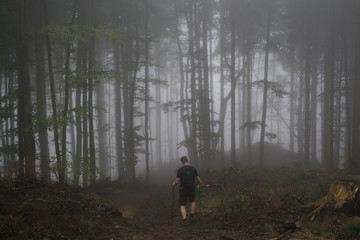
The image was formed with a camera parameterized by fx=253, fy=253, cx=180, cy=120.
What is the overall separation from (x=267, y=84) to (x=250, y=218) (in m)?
10.2

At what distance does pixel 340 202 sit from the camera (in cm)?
558

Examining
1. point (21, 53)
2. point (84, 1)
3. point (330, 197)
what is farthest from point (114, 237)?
point (84, 1)

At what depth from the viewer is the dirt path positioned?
5.99m

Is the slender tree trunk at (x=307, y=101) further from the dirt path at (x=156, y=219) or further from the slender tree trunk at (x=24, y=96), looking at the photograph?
the slender tree trunk at (x=24, y=96)

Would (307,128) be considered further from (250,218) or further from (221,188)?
(250,218)

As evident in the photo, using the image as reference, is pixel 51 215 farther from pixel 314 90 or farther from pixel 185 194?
pixel 314 90

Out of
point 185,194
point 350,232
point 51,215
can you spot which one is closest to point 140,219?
point 185,194

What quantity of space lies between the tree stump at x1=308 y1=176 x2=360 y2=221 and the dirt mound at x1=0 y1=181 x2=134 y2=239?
4540 mm

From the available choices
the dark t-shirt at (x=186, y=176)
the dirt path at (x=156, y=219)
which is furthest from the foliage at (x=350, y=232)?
the dark t-shirt at (x=186, y=176)

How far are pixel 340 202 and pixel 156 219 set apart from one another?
576 cm

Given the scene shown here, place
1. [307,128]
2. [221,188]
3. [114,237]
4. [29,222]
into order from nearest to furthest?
[29,222], [114,237], [221,188], [307,128]

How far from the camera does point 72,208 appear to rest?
657cm

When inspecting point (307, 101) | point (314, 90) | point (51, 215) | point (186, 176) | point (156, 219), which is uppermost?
point (314, 90)

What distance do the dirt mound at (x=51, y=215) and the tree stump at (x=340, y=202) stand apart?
4540mm
